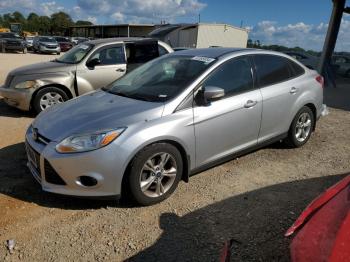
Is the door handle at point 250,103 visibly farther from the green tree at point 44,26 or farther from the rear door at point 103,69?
the green tree at point 44,26

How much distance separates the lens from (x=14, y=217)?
357 cm

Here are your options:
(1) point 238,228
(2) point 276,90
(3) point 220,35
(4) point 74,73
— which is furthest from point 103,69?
(3) point 220,35

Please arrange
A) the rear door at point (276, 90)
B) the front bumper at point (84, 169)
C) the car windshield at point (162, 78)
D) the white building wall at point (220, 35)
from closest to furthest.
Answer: the front bumper at point (84, 169)
the car windshield at point (162, 78)
the rear door at point (276, 90)
the white building wall at point (220, 35)

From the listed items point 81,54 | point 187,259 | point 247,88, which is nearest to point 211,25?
point 81,54

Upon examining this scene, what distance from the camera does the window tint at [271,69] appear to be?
4773 mm

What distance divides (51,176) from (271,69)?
123 inches

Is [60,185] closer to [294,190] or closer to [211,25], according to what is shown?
[294,190]

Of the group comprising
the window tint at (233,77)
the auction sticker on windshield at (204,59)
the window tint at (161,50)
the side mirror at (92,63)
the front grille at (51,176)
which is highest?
the auction sticker on windshield at (204,59)

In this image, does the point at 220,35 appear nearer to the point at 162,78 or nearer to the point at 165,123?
the point at 162,78

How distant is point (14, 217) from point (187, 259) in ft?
5.82

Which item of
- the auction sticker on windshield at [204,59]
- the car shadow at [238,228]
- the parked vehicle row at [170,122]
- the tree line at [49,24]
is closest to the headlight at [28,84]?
the parked vehicle row at [170,122]

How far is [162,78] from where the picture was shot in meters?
4.48

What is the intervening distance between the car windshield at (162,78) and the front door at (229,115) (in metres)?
0.24

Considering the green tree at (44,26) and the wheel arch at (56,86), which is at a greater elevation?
the wheel arch at (56,86)
